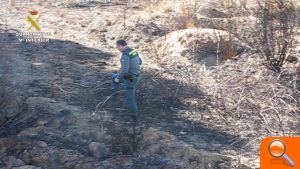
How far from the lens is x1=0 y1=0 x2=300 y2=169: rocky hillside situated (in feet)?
17.5

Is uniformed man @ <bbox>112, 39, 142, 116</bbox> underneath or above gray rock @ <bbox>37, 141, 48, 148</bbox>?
above

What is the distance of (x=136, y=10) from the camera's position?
11.2 meters

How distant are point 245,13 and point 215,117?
13.0ft

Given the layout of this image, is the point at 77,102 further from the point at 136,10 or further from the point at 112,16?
the point at 136,10

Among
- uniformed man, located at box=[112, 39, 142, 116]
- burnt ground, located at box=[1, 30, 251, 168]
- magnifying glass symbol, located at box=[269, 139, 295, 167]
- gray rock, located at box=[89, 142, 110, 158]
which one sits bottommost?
gray rock, located at box=[89, 142, 110, 158]

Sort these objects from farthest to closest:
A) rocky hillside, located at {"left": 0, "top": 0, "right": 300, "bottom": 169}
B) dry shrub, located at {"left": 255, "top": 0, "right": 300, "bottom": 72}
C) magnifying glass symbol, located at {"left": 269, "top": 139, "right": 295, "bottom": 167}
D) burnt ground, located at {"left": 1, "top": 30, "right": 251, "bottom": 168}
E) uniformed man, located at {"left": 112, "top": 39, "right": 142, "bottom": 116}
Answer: dry shrub, located at {"left": 255, "top": 0, "right": 300, "bottom": 72} → uniformed man, located at {"left": 112, "top": 39, "right": 142, "bottom": 116} → burnt ground, located at {"left": 1, "top": 30, "right": 251, "bottom": 168} → rocky hillside, located at {"left": 0, "top": 0, "right": 300, "bottom": 169} → magnifying glass symbol, located at {"left": 269, "top": 139, "right": 295, "bottom": 167}

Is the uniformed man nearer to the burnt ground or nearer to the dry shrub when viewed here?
the burnt ground

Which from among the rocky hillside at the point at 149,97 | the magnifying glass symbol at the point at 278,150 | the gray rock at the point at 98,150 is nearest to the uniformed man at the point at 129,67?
the rocky hillside at the point at 149,97

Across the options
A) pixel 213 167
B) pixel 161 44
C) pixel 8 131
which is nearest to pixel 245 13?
pixel 161 44

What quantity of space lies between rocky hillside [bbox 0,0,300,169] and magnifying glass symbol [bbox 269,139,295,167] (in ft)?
9.07

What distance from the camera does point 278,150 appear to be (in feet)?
7.46

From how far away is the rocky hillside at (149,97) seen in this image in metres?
5.33

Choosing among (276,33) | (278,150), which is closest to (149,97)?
(276,33)

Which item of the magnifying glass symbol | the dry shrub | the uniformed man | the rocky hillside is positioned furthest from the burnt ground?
Result: the magnifying glass symbol
